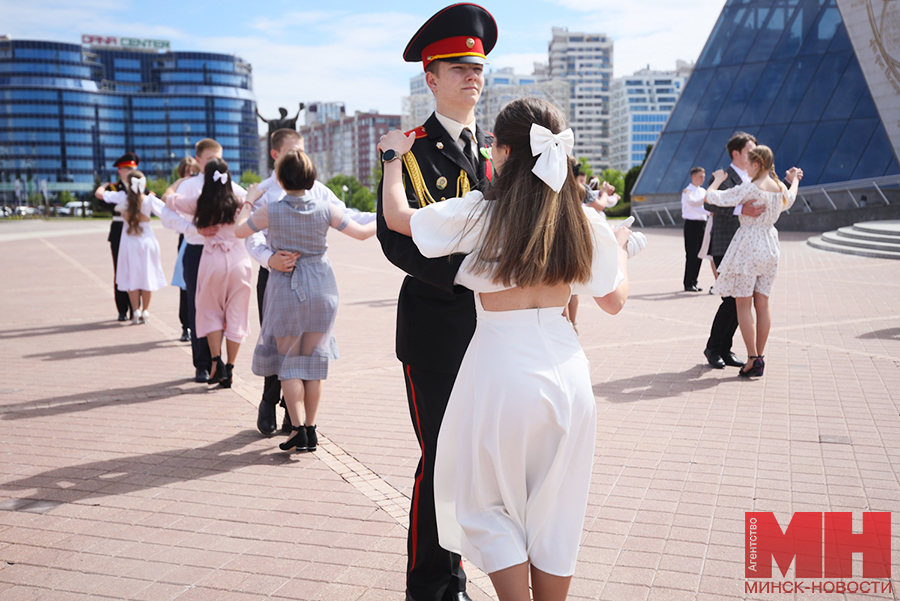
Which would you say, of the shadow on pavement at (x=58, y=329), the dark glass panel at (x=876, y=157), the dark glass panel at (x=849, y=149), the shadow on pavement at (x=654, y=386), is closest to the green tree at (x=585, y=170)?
the shadow on pavement at (x=654, y=386)

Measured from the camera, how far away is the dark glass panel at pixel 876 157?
23969mm

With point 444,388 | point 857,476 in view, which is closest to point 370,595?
point 444,388

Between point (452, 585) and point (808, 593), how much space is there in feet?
4.72

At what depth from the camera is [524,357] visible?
2180 mm

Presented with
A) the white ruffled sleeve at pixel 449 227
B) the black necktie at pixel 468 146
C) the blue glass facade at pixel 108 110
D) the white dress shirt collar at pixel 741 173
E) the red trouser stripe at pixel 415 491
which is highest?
the blue glass facade at pixel 108 110

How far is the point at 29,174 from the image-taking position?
10875 cm

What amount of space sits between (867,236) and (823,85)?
1129cm

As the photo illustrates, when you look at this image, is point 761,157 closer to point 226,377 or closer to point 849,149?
point 226,377

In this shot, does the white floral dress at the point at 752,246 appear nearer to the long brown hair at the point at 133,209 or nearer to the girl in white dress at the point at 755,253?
the girl in white dress at the point at 755,253

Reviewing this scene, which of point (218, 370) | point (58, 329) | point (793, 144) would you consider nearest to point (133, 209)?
point (58, 329)

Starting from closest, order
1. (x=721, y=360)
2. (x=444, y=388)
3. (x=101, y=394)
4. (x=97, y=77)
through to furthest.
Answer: (x=444, y=388) → (x=101, y=394) → (x=721, y=360) → (x=97, y=77)

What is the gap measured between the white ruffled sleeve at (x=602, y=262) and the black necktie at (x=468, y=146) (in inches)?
24.5

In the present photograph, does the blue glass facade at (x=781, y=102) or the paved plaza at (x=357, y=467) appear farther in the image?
the blue glass facade at (x=781, y=102)

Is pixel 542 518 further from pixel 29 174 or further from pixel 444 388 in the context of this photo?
pixel 29 174
